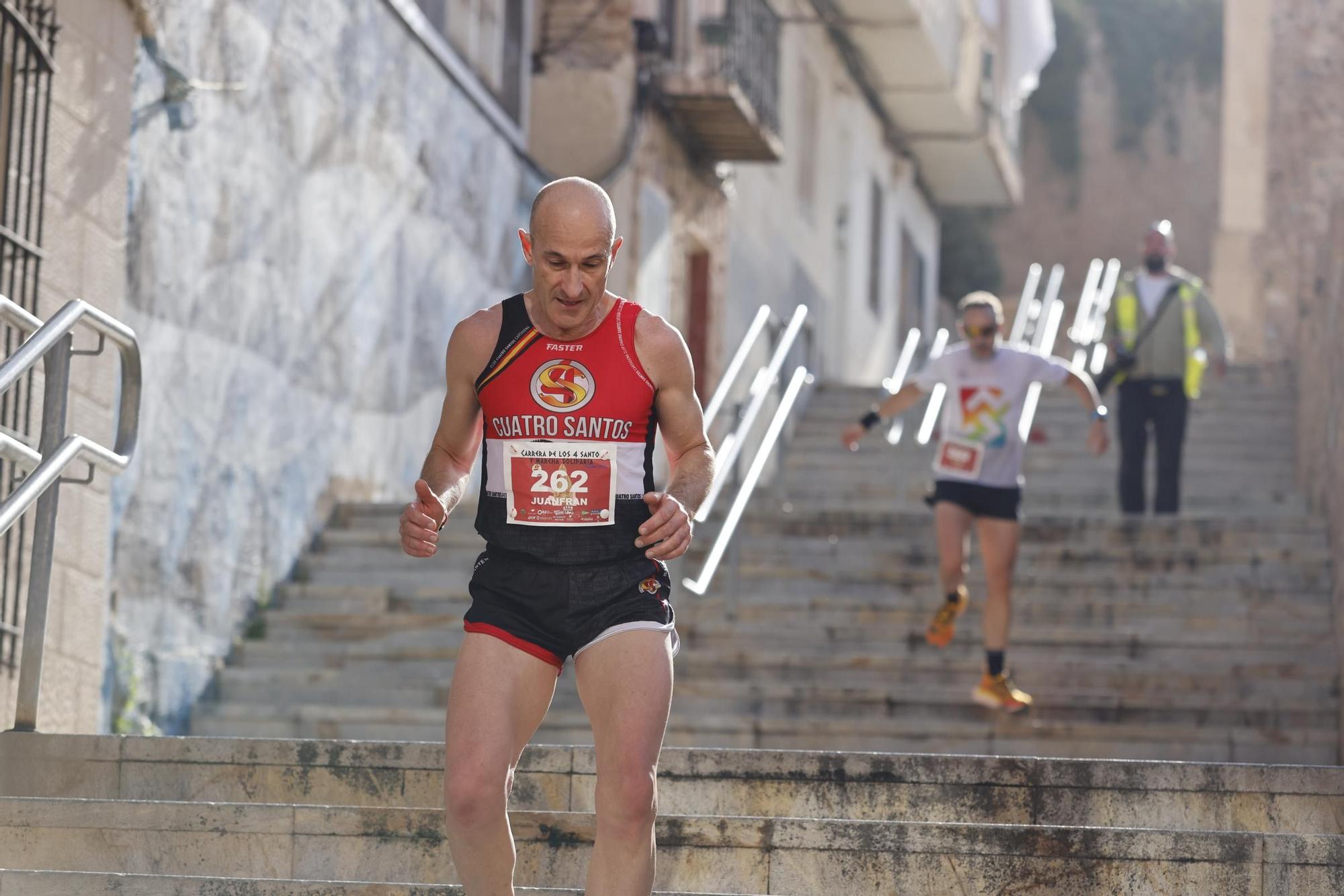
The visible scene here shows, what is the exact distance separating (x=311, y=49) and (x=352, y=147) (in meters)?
0.74

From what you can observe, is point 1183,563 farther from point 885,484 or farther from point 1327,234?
point 885,484

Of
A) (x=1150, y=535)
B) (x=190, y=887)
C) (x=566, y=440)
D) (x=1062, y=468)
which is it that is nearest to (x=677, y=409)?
(x=566, y=440)

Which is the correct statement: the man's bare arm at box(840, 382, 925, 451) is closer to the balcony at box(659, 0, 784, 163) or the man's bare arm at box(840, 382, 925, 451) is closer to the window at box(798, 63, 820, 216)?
the balcony at box(659, 0, 784, 163)

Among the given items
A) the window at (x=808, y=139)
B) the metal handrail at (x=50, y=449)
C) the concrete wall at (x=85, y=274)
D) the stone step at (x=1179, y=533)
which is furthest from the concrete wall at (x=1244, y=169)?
the metal handrail at (x=50, y=449)

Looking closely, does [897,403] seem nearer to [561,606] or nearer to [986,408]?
[986,408]

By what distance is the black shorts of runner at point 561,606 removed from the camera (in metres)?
4.37

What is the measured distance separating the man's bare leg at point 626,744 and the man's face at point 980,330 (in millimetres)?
4831

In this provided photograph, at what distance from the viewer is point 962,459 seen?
8.88 meters

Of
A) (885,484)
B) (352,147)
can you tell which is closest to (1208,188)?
(885,484)

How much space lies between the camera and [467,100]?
526 inches

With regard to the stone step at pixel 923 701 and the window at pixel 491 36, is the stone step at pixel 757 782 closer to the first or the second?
the stone step at pixel 923 701

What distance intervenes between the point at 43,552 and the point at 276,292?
434cm

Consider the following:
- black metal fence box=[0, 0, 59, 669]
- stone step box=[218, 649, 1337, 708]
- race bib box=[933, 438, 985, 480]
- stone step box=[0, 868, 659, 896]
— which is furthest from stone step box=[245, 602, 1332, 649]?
stone step box=[0, 868, 659, 896]

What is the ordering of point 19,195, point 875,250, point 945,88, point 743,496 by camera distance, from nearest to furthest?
1. point 19,195
2. point 743,496
3. point 945,88
4. point 875,250
